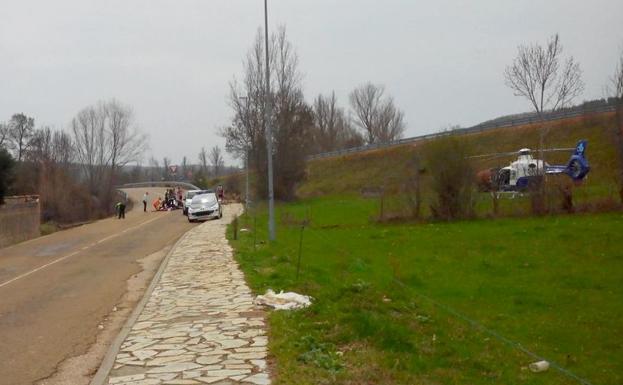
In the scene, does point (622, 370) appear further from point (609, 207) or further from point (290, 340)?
point (609, 207)

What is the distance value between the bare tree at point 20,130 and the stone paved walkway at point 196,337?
6331 cm

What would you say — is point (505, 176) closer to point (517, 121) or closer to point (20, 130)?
point (517, 121)

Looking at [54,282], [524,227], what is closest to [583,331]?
[54,282]

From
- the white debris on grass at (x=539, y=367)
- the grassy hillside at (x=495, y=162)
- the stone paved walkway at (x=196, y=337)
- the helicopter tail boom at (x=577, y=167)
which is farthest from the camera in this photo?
the helicopter tail boom at (x=577, y=167)

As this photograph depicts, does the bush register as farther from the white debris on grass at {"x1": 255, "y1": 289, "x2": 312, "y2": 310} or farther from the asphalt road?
the white debris on grass at {"x1": 255, "y1": 289, "x2": 312, "y2": 310}

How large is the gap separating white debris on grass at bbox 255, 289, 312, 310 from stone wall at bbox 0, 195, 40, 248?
2415cm

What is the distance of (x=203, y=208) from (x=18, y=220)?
1033 cm

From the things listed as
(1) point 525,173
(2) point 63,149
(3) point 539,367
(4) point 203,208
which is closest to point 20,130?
(2) point 63,149

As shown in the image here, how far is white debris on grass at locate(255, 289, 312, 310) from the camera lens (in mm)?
10508

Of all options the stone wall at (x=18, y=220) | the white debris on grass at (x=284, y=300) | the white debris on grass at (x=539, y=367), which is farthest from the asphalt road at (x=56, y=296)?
the white debris on grass at (x=539, y=367)

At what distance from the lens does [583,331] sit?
9.50 m

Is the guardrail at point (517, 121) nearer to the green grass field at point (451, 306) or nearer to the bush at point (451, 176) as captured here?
the bush at point (451, 176)

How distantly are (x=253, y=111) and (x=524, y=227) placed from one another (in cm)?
3294

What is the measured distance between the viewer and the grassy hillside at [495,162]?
2911 centimetres
